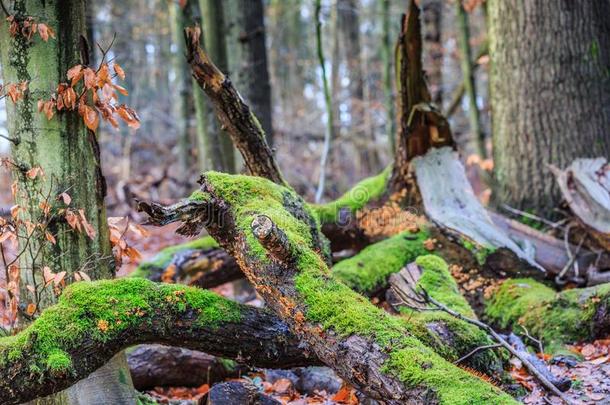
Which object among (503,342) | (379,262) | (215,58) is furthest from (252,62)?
(503,342)

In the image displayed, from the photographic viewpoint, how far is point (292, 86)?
86.6 ft

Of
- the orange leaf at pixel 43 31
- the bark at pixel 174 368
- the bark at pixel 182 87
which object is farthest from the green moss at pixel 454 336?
the bark at pixel 182 87

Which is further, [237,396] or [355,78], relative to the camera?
[355,78]

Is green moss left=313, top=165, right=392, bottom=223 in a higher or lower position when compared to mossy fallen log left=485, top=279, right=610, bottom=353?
higher

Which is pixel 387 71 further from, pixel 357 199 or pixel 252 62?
pixel 357 199

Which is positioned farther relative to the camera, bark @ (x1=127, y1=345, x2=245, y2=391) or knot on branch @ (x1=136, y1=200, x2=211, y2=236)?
bark @ (x1=127, y1=345, x2=245, y2=391)

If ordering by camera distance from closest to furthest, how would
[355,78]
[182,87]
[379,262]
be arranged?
[379,262] < [182,87] < [355,78]

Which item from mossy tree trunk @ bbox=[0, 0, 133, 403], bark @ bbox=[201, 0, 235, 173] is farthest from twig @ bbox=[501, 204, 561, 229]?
mossy tree trunk @ bbox=[0, 0, 133, 403]

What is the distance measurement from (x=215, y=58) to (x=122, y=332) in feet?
18.5

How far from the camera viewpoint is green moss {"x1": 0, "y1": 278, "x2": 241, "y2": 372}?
2.99 m

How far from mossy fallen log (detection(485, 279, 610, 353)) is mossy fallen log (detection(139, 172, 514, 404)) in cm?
187

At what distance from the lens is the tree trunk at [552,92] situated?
6723 millimetres

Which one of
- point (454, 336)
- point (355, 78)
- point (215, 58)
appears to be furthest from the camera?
point (355, 78)

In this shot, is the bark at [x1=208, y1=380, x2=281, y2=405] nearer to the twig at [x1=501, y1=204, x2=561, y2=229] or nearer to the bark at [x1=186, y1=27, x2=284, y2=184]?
the bark at [x1=186, y1=27, x2=284, y2=184]
